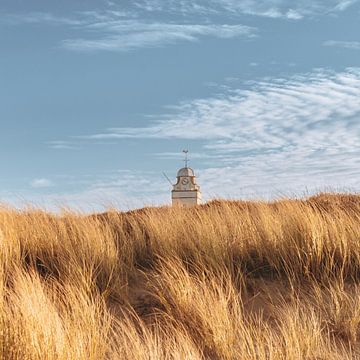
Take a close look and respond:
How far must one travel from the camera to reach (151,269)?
6180 mm

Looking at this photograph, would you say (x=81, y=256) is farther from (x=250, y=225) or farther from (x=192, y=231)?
(x=250, y=225)

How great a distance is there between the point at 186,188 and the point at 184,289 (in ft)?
84.7

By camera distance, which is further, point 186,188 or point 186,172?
point 186,172

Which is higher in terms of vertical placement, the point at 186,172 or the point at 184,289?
the point at 186,172

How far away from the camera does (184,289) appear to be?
4.71m

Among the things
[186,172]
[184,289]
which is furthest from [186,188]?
[184,289]

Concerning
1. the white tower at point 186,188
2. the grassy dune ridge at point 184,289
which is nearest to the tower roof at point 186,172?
the white tower at point 186,188

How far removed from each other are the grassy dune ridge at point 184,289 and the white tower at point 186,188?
20.4m

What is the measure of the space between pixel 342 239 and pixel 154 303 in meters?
2.70

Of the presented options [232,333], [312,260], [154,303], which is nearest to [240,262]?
[312,260]

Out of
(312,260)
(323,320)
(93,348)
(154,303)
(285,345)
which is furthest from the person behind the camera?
(312,260)

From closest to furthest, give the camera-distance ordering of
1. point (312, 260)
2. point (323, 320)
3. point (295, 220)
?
point (323, 320), point (312, 260), point (295, 220)

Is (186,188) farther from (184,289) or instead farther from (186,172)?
(184,289)

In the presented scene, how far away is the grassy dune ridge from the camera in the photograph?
3725mm
